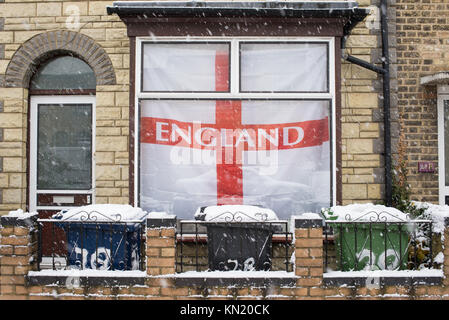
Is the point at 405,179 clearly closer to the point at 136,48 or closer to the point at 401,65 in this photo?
the point at 401,65

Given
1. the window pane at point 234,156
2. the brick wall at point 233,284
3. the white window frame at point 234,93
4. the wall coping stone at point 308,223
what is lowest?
the brick wall at point 233,284

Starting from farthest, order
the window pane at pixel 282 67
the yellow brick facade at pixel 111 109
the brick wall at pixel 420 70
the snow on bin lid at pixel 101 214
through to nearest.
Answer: the brick wall at pixel 420 70
the yellow brick facade at pixel 111 109
the window pane at pixel 282 67
the snow on bin lid at pixel 101 214

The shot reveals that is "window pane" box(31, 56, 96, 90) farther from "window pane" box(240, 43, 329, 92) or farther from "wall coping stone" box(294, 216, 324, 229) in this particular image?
"wall coping stone" box(294, 216, 324, 229)

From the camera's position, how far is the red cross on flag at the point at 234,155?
5426 millimetres

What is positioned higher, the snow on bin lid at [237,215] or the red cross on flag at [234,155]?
the red cross on flag at [234,155]

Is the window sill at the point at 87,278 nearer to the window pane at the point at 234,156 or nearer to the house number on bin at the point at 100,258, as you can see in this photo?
the house number on bin at the point at 100,258

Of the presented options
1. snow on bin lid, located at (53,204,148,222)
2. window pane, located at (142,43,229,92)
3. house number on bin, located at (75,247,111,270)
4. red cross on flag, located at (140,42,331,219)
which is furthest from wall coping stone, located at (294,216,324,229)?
window pane, located at (142,43,229,92)

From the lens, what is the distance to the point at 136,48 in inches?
211

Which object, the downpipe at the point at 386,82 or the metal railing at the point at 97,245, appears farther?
the downpipe at the point at 386,82

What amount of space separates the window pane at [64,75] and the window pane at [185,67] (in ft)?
3.36

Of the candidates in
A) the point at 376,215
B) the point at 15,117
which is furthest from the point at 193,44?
the point at 376,215

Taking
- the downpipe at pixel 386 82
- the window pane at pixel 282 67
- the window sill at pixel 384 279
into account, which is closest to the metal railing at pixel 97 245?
the window sill at pixel 384 279

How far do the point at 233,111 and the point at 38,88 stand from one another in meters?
2.92

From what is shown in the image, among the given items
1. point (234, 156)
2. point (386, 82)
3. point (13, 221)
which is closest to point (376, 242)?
point (234, 156)
